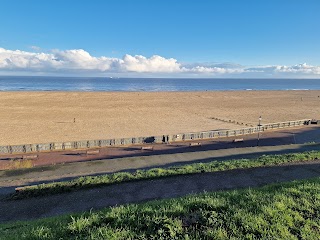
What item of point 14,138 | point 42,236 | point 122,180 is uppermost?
point 42,236

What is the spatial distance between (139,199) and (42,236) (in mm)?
5593

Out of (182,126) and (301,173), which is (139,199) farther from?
(182,126)

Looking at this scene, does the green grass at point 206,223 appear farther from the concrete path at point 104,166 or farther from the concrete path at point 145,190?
the concrete path at point 104,166

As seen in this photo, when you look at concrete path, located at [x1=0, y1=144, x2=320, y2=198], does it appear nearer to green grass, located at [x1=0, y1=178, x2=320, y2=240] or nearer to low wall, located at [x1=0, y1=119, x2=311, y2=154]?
low wall, located at [x1=0, y1=119, x2=311, y2=154]

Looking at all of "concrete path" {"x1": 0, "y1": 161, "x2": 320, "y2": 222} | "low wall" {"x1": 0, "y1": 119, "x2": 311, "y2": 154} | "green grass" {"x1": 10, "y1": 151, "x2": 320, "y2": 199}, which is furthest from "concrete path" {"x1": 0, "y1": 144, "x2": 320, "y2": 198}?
"low wall" {"x1": 0, "y1": 119, "x2": 311, "y2": 154}

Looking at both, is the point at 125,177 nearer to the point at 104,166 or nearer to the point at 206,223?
the point at 104,166

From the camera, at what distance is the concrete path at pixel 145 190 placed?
31.5 ft

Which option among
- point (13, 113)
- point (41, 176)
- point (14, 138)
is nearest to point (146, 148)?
point (41, 176)

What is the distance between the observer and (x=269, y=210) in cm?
517

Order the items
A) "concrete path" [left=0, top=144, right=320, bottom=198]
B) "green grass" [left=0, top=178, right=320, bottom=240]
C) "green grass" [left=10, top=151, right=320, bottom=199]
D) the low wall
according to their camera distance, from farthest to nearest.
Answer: the low wall
"concrete path" [left=0, top=144, right=320, bottom=198]
"green grass" [left=10, top=151, right=320, bottom=199]
"green grass" [left=0, top=178, right=320, bottom=240]

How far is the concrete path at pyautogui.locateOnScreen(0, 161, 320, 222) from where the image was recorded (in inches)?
378

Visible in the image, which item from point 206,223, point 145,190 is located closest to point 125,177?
point 145,190

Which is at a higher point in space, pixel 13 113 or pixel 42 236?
pixel 42 236

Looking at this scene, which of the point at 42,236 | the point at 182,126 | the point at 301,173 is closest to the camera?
the point at 42,236
